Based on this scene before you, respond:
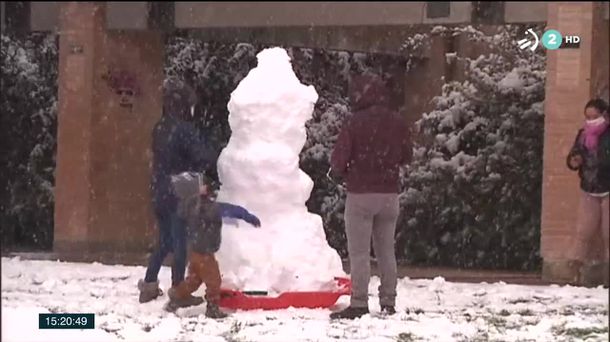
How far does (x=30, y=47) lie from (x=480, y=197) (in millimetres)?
2006

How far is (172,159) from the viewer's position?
3.27 m

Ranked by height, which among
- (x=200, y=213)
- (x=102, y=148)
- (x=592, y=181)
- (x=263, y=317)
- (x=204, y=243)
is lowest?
(x=263, y=317)

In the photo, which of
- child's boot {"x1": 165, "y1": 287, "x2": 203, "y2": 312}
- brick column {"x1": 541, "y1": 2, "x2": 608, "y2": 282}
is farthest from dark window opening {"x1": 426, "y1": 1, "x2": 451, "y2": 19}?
child's boot {"x1": 165, "y1": 287, "x2": 203, "y2": 312}

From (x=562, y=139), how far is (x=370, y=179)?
0.84 meters

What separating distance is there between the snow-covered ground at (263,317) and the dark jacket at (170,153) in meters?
0.29

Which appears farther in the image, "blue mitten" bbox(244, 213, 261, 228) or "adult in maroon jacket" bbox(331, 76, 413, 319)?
"blue mitten" bbox(244, 213, 261, 228)

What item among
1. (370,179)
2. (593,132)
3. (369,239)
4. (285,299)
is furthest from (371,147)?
(593,132)

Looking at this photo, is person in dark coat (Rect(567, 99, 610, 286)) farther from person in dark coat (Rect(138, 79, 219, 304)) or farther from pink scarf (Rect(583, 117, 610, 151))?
person in dark coat (Rect(138, 79, 219, 304))

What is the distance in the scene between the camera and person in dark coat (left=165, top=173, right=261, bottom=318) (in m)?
3.41

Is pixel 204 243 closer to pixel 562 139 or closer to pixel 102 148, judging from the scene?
pixel 102 148

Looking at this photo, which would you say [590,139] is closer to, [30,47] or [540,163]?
[540,163]

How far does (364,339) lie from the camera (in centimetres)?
315

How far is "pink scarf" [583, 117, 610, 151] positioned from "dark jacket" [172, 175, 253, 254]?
3.92 ft

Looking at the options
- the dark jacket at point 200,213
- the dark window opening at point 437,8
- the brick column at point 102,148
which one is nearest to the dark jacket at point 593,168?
the dark window opening at point 437,8
